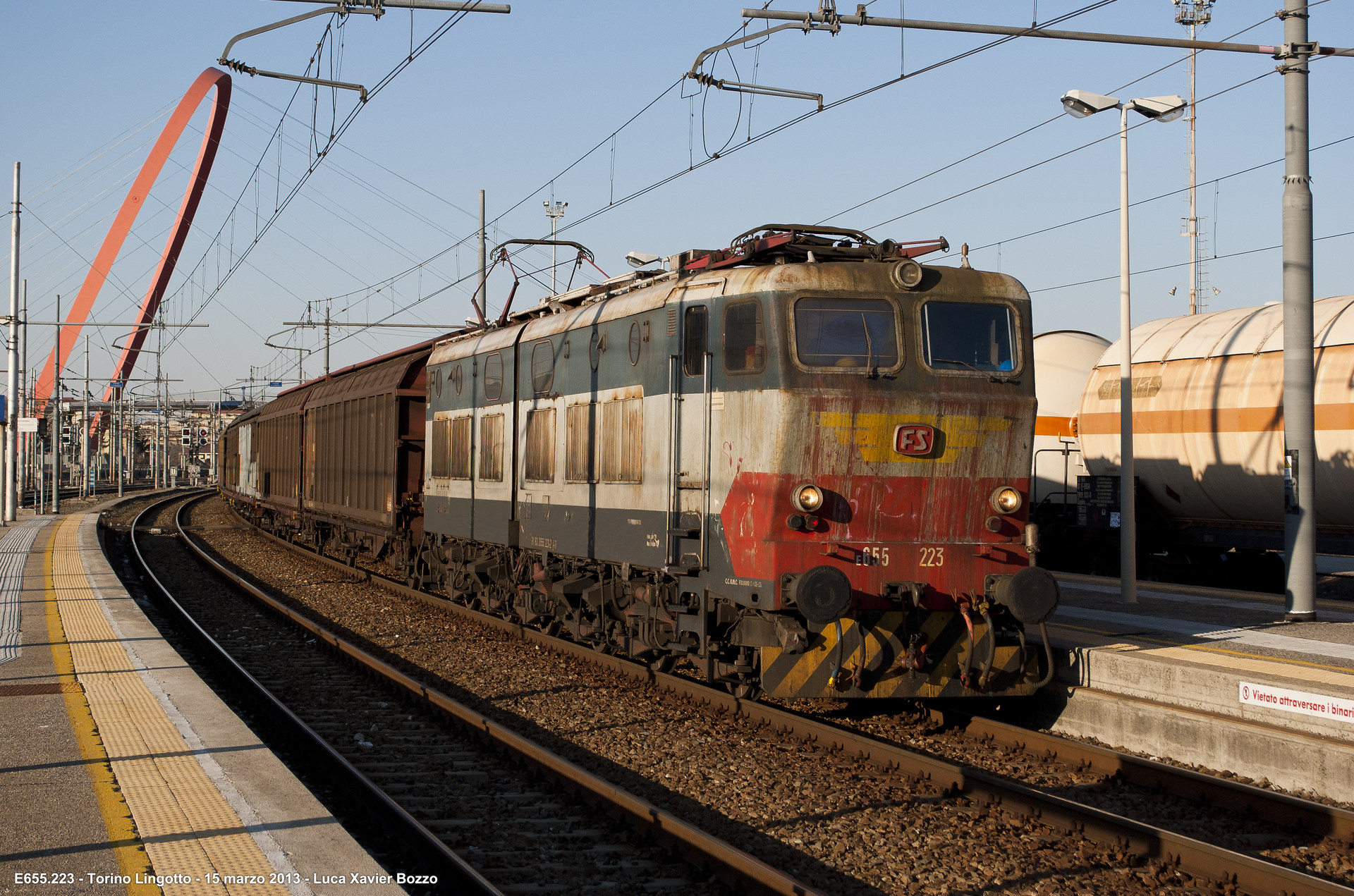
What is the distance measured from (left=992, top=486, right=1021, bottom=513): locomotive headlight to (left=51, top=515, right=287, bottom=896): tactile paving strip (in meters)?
6.52

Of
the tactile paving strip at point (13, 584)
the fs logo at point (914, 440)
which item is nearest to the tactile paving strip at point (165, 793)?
the tactile paving strip at point (13, 584)

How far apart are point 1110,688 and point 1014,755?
1543mm

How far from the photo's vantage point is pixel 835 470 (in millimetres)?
9484

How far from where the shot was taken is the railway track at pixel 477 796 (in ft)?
21.3

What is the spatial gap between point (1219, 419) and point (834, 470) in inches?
454

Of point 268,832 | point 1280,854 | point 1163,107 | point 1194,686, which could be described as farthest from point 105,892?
point 1163,107

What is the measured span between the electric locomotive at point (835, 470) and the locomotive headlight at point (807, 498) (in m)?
0.05

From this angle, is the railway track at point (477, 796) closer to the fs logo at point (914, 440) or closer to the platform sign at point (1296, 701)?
the fs logo at point (914, 440)

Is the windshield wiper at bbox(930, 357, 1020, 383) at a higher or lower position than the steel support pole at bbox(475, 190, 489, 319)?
lower

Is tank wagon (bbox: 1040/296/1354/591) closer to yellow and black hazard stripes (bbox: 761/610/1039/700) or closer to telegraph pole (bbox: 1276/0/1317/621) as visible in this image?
telegraph pole (bbox: 1276/0/1317/621)

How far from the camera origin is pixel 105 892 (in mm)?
5395

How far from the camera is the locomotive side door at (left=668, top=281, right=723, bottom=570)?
33.0ft

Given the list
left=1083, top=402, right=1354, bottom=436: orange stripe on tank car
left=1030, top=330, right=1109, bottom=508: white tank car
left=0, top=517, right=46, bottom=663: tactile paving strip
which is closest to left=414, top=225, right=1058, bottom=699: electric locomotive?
left=0, top=517, right=46, bottom=663: tactile paving strip

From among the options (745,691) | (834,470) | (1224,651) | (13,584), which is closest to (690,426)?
(834,470)
